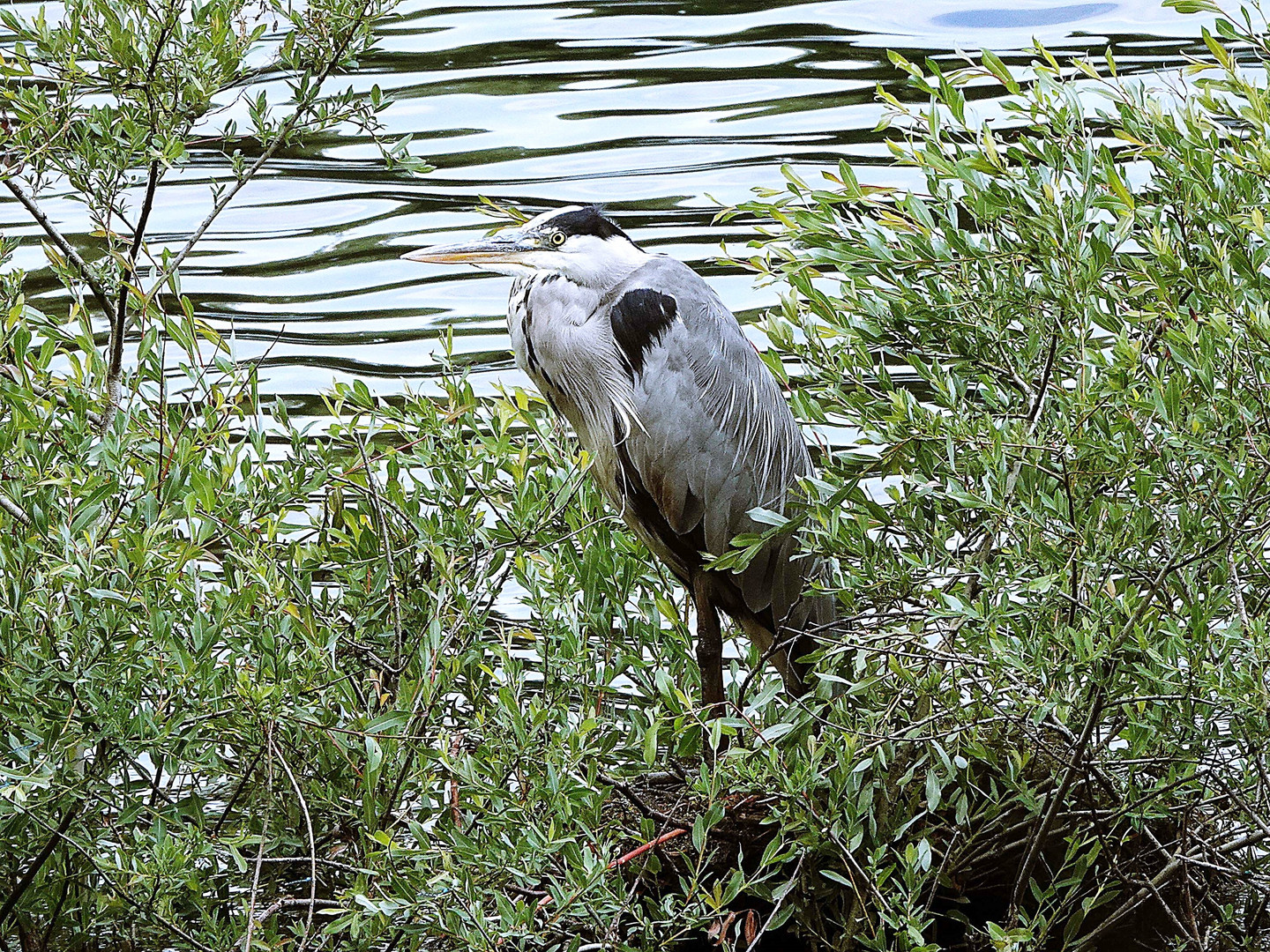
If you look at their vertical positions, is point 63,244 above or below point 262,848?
above

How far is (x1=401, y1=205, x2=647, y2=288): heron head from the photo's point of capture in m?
3.83

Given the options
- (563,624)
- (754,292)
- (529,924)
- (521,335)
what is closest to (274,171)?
(754,292)

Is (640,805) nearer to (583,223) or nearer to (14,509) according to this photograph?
(14,509)

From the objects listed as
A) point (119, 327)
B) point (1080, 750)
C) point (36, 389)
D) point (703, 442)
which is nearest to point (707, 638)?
point (703, 442)

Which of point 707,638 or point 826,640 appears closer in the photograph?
point 826,640

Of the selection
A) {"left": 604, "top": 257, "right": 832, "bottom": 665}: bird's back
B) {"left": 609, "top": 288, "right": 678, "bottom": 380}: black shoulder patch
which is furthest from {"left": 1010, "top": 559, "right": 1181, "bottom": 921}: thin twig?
{"left": 609, "top": 288, "right": 678, "bottom": 380}: black shoulder patch

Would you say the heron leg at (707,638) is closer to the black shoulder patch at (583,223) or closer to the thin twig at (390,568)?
the black shoulder patch at (583,223)

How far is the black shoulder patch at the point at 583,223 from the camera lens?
151 inches

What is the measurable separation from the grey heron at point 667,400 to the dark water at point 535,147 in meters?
2.56

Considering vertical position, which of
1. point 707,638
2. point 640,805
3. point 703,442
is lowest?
point 707,638

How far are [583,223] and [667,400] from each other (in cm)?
50

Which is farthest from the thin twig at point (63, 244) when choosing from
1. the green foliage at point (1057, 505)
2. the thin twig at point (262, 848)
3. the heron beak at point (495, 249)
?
the green foliage at point (1057, 505)

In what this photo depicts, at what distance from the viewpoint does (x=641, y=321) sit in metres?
3.73

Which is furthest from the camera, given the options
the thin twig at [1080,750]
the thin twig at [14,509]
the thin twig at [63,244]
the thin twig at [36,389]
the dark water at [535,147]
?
the dark water at [535,147]
